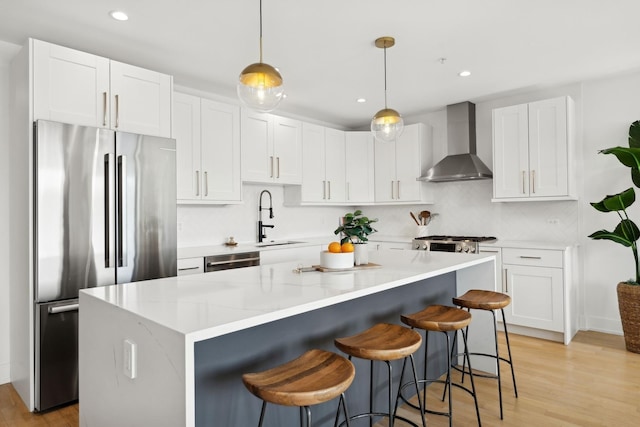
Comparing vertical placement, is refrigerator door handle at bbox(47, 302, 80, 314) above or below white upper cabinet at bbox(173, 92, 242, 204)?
below

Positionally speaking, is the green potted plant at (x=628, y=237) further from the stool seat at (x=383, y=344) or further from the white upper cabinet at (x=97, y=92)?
the white upper cabinet at (x=97, y=92)

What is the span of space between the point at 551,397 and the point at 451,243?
192 cm

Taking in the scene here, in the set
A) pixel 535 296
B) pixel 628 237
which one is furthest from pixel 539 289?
pixel 628 237

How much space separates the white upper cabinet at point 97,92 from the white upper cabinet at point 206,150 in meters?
0.44

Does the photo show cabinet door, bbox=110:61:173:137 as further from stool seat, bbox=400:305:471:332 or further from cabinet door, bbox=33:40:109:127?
stool seat, bbox=400:305:471:332

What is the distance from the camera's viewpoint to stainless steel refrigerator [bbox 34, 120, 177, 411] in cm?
258

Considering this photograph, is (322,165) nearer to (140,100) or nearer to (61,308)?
(140,100)

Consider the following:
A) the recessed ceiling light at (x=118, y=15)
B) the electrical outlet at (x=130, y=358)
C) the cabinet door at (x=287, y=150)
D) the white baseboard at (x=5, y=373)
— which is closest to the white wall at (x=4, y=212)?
the white baseboard at (x=5, y=373)

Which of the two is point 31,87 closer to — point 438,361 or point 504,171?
point 438,361

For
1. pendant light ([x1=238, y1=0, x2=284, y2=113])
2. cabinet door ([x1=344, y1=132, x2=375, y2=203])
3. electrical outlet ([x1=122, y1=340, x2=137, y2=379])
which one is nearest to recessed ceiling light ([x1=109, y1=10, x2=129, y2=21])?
pendant light ([x1=238, y1=0, x2=284, y2=113])

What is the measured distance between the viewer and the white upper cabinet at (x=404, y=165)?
508cm

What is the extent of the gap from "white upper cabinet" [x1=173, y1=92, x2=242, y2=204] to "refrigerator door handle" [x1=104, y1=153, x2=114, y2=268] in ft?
2.86

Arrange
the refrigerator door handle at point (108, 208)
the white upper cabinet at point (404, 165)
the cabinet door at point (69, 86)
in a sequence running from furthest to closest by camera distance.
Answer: the white upper cabinet at point (404, 165) < the refrigerator door handle at point (108, 208) < the cabinet door at point (69, 86)

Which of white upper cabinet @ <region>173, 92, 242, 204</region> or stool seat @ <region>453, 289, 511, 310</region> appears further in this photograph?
white upper cabinet @ <region>173, 92, 242, 204</region>
